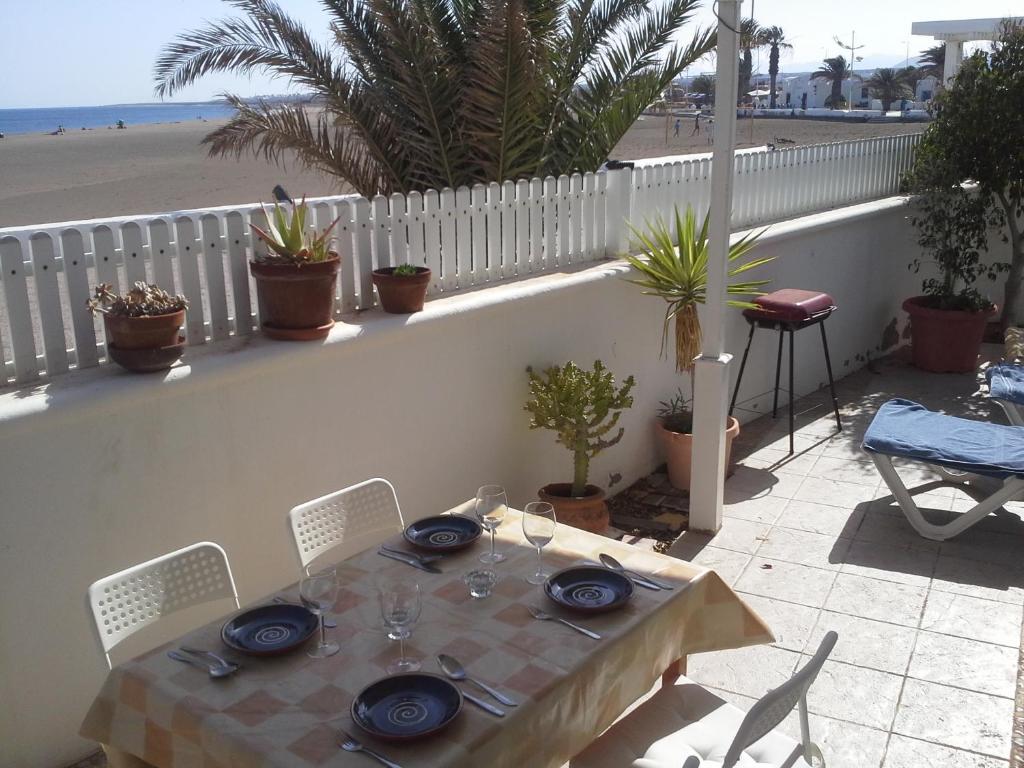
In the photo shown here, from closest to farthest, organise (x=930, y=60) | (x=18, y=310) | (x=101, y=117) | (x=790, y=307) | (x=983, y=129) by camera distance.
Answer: (x=18, y=310) < (x=790, y=307) < (x=983, y=129) < (x=930, y=60) < (x=101, y=117)

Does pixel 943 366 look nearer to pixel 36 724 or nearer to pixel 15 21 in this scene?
pixel 36 724

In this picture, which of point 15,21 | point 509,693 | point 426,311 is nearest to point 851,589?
point 426,311

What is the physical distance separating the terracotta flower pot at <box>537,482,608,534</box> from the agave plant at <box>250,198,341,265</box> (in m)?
1.81

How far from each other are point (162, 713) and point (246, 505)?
5.75ft

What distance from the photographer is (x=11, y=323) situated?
3449mm

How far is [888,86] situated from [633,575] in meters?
69.7

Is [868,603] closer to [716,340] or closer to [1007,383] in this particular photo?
[716,340]

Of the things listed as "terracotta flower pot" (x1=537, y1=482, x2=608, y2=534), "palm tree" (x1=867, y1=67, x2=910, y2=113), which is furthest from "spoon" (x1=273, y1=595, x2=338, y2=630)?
"palm tree" (x1=867, y1=67, x2=910, y2=113)

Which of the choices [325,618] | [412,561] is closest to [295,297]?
[412,561]

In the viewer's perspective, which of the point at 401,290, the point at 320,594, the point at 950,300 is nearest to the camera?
the point at 320,594

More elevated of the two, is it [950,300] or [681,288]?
[681,288]

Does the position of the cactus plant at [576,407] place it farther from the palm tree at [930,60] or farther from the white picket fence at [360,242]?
the palm tree at [930,60]

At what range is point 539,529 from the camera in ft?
9.52

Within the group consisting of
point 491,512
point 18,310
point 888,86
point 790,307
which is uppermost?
point 888,86
